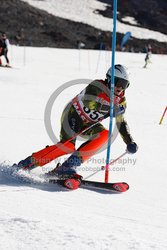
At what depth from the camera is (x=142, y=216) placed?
15.4ft

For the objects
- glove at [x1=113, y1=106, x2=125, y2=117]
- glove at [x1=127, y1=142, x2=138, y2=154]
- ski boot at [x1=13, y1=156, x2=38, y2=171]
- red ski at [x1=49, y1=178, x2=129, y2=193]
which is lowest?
red ski at [x1=49, y1=178, x2=129, y2=193]

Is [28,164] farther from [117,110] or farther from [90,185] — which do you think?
[117,110]

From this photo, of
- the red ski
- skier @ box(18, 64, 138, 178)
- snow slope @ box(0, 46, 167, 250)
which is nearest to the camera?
snow slope @ box(0, 46, 167, 250)

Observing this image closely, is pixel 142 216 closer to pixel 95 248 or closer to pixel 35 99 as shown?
pixel 95 248

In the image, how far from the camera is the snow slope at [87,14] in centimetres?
4691

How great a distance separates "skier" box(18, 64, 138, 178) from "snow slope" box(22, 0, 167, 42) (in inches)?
1628

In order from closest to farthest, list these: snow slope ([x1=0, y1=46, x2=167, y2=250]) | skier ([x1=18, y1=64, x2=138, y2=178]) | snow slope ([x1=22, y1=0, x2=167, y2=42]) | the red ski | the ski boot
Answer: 1. snow slope ([x1=0, y1=46, x2=167, y2=250])
2. the red ski
3. skier ([x1=18, y1=64, x2=138, y2=178])
4. the ski boot
5. snow slope ([x1=22, y1=0, x2=167, y2=42])

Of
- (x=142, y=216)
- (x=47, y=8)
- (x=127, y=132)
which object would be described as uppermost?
(x=47, y=8)

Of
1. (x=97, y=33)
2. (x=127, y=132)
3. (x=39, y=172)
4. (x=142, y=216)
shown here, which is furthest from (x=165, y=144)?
(x=97, y=33)

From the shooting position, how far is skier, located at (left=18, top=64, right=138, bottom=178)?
5617 mm

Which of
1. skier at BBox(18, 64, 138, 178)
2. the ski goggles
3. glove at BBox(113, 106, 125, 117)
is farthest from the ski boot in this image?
the ski goggles

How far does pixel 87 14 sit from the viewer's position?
49.9 metres

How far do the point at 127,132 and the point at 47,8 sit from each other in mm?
46249

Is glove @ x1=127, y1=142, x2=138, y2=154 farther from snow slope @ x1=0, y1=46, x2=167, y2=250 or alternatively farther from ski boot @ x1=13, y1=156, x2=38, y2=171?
ski boot @ x1=13, y1=156, x2=38, y2=171
